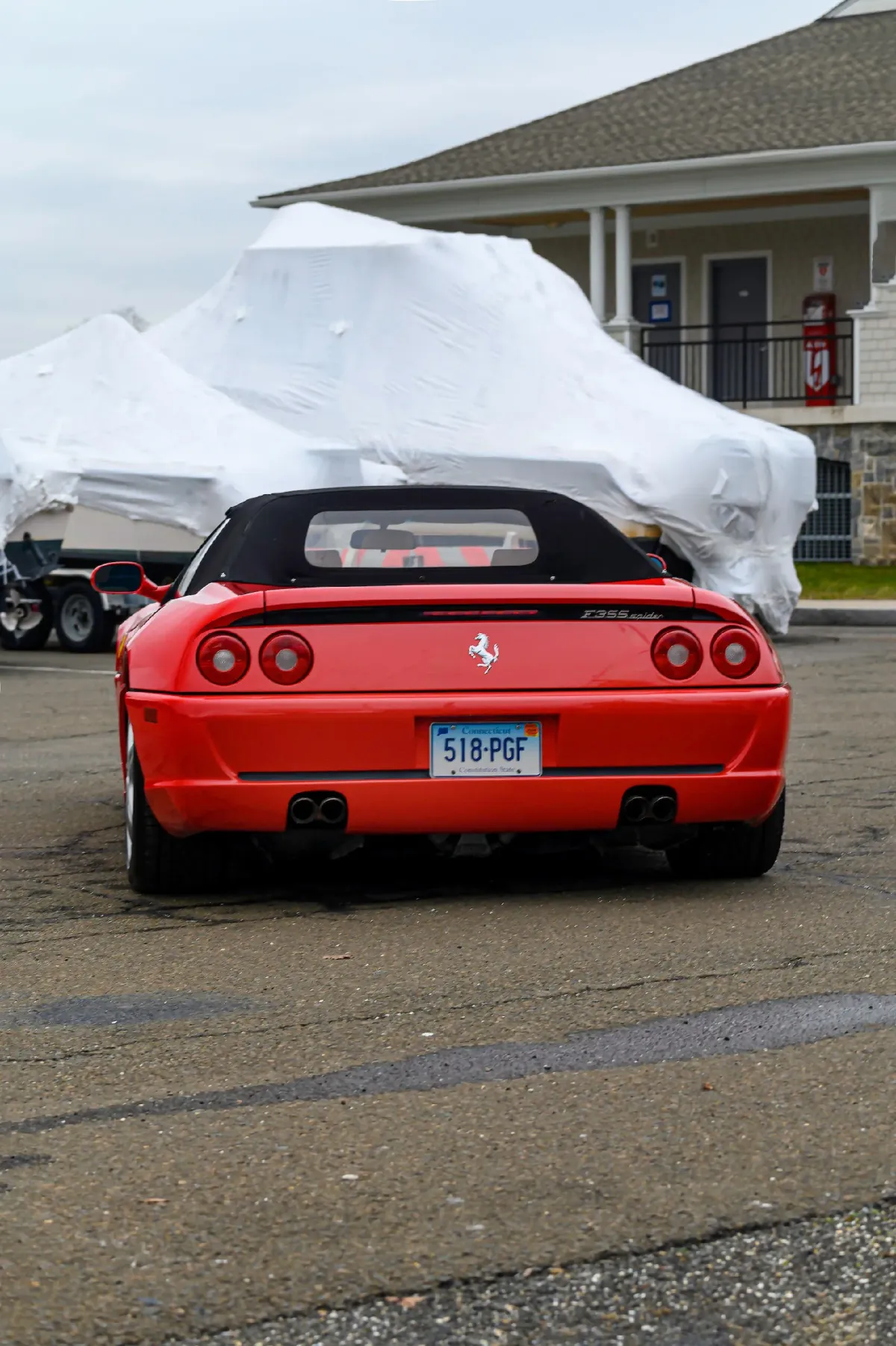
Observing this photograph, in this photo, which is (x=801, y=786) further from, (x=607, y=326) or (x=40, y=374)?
(x=607, y=326)

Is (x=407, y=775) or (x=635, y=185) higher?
(x=635, y=185)

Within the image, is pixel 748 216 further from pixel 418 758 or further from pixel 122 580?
pixel 418 758

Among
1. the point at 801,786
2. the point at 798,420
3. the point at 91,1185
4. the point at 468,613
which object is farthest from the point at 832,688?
the point at 798,420

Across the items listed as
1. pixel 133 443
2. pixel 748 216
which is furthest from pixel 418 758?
pixel 748 216

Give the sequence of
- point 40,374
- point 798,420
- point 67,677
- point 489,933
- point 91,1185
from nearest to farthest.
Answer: point 91,1185, point 489,933, point 67,677, point 40,374, point 798,420

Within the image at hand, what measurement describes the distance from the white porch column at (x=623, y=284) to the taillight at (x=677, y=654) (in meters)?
24.5

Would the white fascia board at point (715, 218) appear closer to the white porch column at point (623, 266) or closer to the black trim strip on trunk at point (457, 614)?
the white porch column at point (623, 266)

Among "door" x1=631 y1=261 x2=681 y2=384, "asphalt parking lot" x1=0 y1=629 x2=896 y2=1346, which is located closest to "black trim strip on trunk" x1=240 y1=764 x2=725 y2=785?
"asphalt parking lot" x1=0 y1=629 x2=896 y2=1346

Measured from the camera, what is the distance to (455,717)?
6164mm

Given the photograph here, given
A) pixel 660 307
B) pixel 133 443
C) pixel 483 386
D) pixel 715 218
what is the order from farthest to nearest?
pixel 660 307, pixel 715 218, pixel 483 386, pixel 133 443

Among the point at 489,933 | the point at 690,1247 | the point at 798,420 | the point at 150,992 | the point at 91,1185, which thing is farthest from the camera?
the point at 798,420

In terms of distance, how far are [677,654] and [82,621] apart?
40.8ft

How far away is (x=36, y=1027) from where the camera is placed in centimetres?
485

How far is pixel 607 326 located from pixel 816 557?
14.9ft
